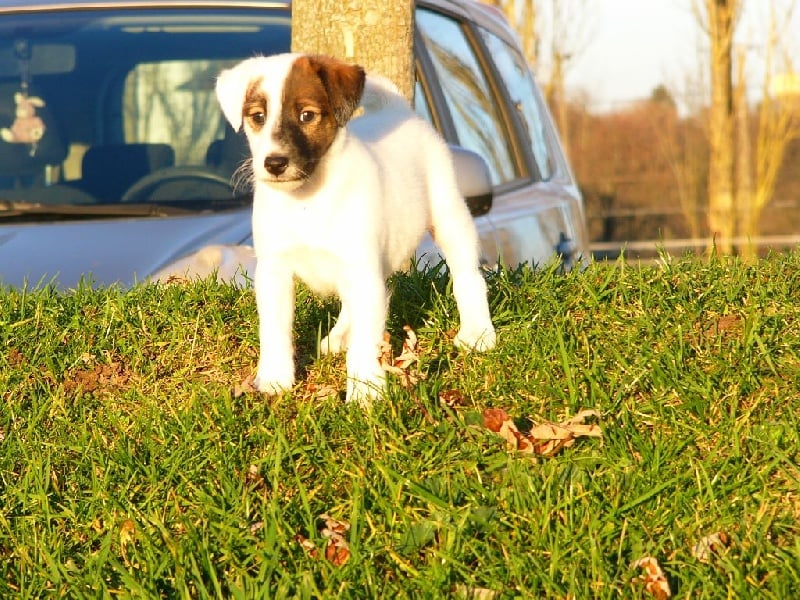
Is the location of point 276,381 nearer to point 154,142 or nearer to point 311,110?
point 311,110

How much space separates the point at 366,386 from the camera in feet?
12.2

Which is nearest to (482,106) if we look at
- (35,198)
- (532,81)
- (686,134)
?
(532,81)

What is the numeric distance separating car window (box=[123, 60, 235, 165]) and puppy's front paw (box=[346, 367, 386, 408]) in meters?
2.49

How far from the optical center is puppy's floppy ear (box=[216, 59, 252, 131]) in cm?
377

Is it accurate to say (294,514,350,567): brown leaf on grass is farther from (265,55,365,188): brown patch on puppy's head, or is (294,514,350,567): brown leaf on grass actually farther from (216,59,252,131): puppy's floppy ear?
(216,59,252,131): puppy's floppy ear

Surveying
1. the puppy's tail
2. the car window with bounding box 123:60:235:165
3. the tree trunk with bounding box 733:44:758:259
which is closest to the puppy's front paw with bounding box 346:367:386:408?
the puppy's tail

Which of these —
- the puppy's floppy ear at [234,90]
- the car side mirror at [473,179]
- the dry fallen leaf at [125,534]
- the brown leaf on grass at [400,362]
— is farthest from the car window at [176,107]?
the dry fallen leaf at [125,534]

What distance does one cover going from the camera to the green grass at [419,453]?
10.0 feet

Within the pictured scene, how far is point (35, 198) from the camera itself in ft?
18.9

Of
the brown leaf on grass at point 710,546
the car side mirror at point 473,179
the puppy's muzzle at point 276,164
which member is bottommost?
the brown leaf on grass at point 710,546

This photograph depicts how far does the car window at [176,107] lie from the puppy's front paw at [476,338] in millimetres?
2250

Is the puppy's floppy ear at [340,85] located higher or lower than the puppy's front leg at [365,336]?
higher

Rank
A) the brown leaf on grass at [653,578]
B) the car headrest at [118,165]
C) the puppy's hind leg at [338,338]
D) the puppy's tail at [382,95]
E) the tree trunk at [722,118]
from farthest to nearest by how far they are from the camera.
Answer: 1. the tree trunk at [722,118]
2. the car headrest at [118,165]
3. the puppy's tail at [382,95]
4. the puppy's hind leg at [338,338]
5. the brown leaf on grass at [653,578]

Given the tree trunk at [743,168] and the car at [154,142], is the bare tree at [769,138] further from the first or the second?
the car at [154,142]
